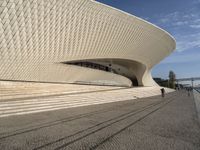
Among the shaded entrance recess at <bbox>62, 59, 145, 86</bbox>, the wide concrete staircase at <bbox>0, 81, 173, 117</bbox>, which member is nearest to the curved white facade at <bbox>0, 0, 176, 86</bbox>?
the wide concrete staircase at <bbox>0, 81, 173, 117</bbox>

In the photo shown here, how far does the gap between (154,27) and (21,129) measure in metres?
25.6

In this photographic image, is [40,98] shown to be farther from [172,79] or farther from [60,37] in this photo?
[172,79]

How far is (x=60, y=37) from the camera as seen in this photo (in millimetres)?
16359

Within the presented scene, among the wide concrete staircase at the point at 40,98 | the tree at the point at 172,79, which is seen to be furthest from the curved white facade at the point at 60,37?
the tree at the point at 172,79

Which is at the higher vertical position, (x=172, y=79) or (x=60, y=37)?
(x=60, y=37)

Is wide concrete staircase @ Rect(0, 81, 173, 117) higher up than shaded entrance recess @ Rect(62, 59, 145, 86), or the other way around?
shaded entrance recess @ Rect(62, 59, 145, 86)

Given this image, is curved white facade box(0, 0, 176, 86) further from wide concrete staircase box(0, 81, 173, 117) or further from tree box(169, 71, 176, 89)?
tree box(169, 71, 176, 89)

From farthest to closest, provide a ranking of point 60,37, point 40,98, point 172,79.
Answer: point 172,79, point 60,37, point 40,98

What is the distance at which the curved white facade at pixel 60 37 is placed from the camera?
1304cm

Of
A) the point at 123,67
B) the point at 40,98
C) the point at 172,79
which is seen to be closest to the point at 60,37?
the point at 40,98

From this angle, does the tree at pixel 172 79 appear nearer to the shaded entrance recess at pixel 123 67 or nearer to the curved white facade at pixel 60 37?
the shaded entrance recess at pixel 123 67

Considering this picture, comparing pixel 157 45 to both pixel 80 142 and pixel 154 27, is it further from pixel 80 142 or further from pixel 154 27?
pixel 80 142

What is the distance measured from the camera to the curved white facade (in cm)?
1304

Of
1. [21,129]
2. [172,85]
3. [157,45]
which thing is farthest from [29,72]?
[172,85]
